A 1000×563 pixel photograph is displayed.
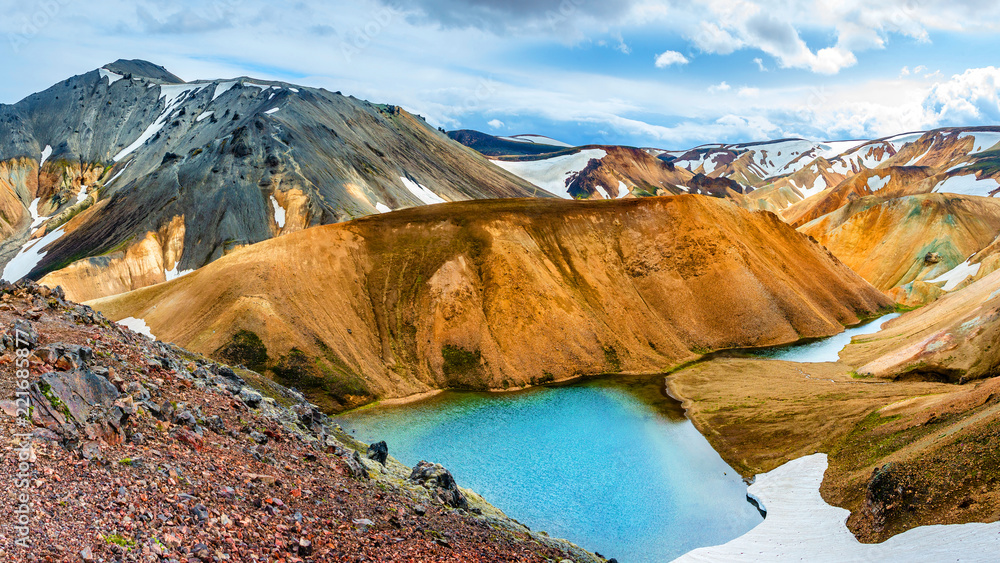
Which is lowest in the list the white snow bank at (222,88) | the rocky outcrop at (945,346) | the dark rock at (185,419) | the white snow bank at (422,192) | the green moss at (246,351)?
the dark rock at (185,419)

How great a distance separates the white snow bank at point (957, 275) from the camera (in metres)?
89.6

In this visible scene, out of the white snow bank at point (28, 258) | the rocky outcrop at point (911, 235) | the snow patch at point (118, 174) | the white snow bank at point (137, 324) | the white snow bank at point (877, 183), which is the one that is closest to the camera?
the white snow bank at point (137, 324)

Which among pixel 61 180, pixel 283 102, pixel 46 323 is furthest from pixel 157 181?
pixel 46 323

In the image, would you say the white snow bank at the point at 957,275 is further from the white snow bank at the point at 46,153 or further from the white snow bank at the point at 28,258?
the white snow bank at the point at 46,153

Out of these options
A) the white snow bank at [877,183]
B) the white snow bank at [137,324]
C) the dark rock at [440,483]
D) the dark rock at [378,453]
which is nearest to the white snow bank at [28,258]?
the white snow bank at [137,324]

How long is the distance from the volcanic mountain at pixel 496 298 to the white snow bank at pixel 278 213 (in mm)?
36686

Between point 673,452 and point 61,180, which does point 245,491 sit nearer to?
point 673,452

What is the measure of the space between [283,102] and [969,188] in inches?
7488

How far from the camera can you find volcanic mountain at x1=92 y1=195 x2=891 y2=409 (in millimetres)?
52906

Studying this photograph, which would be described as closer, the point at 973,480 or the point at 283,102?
the point at 973,480

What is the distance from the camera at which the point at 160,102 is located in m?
171

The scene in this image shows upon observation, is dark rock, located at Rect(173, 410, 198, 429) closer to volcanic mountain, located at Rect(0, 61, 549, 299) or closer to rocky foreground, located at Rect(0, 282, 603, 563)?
rocky foreground, located at Rect(0, 282, 603, 563)

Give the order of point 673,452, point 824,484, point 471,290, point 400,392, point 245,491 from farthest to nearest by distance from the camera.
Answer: point 471,290 < point 400,392 < point 673,452 < point 824,484 < point 245,491

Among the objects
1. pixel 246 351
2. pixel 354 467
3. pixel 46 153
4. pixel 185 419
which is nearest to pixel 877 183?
pixel 246 351
